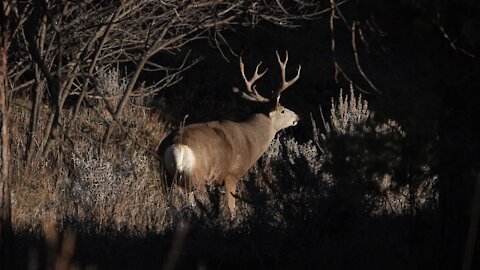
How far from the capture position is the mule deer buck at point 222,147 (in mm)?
10562

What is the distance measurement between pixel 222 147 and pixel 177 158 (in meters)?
1.11

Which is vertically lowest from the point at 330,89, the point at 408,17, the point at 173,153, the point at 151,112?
the point at 408,17

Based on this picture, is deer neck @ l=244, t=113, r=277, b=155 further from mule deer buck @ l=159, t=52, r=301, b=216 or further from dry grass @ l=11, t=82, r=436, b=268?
dry grass @ l=11, t=82, r=436, b=268

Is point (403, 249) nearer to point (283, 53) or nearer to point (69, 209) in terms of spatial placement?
point (69, 209)

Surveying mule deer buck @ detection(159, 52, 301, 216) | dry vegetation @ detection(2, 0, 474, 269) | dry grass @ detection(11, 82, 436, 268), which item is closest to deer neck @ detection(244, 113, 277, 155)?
mule deer buck @ detection(159, 52, 301, 216)

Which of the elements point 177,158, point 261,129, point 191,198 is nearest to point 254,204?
point 191,198

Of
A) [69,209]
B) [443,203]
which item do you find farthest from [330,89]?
[443,203]

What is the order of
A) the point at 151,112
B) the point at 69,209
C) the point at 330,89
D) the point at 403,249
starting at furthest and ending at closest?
the point at 330,89, the point at 151,112, the point at 69,209, the point at 403,249

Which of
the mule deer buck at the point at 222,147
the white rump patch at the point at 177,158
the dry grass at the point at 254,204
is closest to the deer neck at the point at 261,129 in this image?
the mule deer buck at the point at 222,147

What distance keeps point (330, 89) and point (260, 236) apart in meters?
10.2

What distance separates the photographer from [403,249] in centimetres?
643

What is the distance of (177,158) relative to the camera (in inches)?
412

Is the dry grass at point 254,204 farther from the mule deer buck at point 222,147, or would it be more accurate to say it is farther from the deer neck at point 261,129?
the deer neck at point 261,129

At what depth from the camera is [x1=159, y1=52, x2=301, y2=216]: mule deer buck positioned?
34.7 ft
